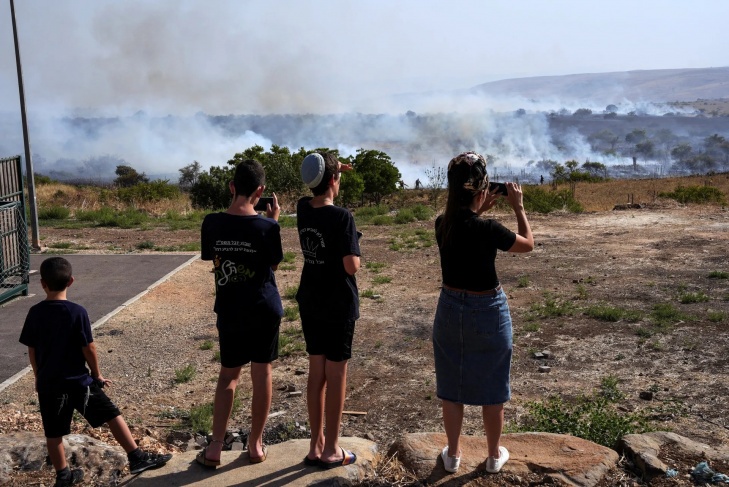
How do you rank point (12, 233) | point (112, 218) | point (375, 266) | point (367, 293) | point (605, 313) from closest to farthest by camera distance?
1. point (605, 313)
2. point (12, 233)
3. point (367, 293)
4. point (375, 266)
5. point (112, 218)

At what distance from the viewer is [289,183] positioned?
2534cm

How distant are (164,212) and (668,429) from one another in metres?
17.7

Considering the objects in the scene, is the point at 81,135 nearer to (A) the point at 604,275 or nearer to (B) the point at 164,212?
(B) the point at 164,212

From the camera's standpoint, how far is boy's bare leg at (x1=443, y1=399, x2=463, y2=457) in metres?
4.15

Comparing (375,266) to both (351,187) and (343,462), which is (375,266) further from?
(351,187)

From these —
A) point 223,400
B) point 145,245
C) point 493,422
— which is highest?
point 223,400

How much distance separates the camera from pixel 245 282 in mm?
4188

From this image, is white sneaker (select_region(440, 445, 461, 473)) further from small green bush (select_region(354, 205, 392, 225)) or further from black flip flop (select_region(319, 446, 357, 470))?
small green bush (select_region(354, 205, 392, 225))

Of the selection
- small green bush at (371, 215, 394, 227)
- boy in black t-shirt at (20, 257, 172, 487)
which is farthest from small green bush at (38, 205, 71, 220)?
boy in black t-shirt at (20, 257, 172, 487)

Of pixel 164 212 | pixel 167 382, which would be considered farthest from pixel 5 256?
pixel 164 212

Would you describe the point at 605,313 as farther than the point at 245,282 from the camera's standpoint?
Yes

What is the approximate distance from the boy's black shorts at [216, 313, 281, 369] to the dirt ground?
130cm

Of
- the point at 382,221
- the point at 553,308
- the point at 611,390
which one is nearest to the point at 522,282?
the point at 553,308

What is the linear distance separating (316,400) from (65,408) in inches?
50.2
